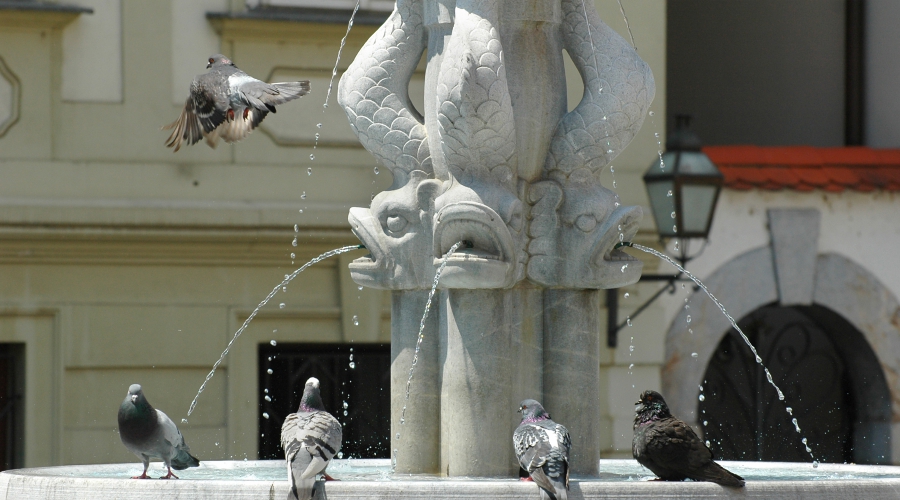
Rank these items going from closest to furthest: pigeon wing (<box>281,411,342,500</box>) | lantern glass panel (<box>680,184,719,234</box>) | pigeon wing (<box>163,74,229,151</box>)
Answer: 1. pigeon wing (<box>281,411,342,500</box>)
2. pigeon wing (<box>163,74,229,151</box>)
3. lantern glass panel (<box>680,184,719,234</box>)

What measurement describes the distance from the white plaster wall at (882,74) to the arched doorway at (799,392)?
145 centimetres

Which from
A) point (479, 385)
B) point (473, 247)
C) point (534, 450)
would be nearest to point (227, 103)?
point (473, 247)

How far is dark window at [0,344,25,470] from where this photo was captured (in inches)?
380

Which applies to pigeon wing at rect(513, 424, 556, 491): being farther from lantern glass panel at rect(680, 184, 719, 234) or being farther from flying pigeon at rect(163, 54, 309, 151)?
lantern glass panel at rect(680, 184, 719, 234)

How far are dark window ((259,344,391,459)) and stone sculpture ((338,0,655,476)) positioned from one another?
437cm

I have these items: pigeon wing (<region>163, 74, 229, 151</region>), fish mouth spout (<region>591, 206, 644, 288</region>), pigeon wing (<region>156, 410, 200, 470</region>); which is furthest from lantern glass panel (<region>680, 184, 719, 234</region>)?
pigeon wing (<region>156, 410, 200, 470</region>)

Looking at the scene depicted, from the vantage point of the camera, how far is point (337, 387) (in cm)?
1012

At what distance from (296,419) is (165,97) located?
17.4 feet

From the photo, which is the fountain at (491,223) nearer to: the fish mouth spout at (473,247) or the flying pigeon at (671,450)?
the fish mouth spout at (473,247)

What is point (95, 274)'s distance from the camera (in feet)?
31.6

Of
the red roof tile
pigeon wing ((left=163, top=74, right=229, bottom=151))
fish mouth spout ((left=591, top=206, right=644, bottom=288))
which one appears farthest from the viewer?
the red roof tile

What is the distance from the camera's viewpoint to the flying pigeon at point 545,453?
4387 mm

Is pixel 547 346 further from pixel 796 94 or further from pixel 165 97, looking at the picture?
pixel 796 94

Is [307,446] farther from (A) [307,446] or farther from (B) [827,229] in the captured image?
(B) [827,229]
